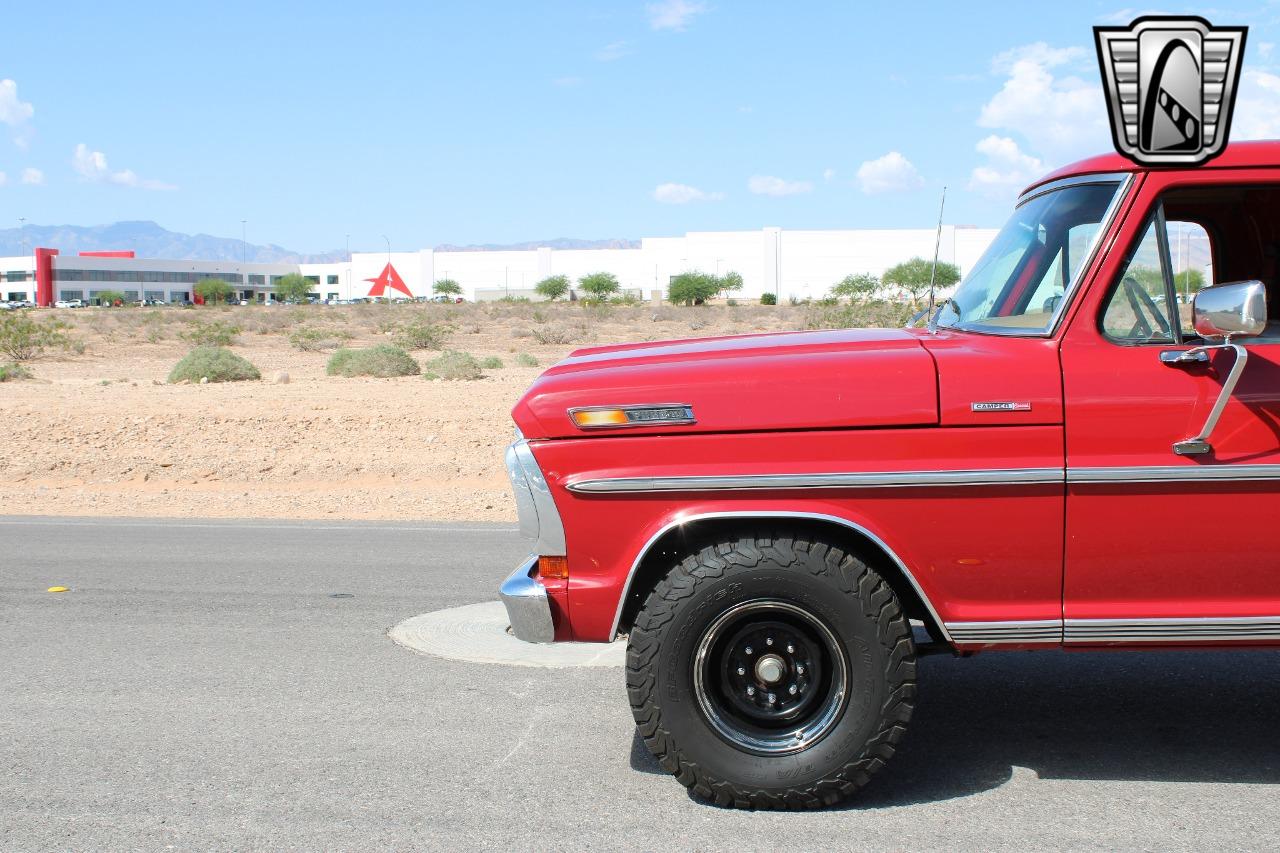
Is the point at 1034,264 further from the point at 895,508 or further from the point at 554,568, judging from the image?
the point at 554,568

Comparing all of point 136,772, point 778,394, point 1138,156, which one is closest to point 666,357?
point 778,394

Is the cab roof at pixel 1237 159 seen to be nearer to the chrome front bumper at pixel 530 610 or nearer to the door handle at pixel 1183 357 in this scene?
the door handle at pixel 1183 357

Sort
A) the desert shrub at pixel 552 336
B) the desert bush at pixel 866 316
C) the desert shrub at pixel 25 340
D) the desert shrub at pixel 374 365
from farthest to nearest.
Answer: the desert shrub at pixel 552 336, the desert shrub at pixel 25 340, the desert bush at pixel 866 316, the desert shrub at pixel 374 365

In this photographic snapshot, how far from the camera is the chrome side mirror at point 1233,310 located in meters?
4.07

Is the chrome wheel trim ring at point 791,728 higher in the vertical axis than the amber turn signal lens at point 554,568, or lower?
lower

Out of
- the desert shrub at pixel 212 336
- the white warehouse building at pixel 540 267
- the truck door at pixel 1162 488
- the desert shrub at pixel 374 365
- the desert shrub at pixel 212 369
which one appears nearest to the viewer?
the truck door at pixel 1162 488

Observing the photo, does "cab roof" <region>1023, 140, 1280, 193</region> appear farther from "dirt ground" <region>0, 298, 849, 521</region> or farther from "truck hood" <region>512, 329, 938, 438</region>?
"dirt ground" <region>0, 298, 849, 521</region>

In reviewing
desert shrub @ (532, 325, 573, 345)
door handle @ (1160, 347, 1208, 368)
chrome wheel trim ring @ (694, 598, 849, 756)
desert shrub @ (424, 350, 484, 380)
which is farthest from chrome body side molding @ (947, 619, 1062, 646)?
desert shrub @ (532, 325, 573, 345)

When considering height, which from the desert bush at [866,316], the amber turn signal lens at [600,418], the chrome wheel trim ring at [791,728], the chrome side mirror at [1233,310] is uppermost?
the desert bush at [866,316]

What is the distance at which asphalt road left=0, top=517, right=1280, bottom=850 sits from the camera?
→ 14.3ft

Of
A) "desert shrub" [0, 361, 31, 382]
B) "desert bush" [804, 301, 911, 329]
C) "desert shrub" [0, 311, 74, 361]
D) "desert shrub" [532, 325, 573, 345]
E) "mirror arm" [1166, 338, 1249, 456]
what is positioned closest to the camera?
"mirror arm" [1166, 338, 1249, 456]

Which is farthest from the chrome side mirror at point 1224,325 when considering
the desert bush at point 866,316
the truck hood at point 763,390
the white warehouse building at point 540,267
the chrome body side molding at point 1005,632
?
the white warehouse building at point 540,267

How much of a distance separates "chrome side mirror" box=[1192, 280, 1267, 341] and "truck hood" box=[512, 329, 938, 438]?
876 millimetres

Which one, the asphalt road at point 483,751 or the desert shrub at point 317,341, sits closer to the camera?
the asphalt road at point 483,751
